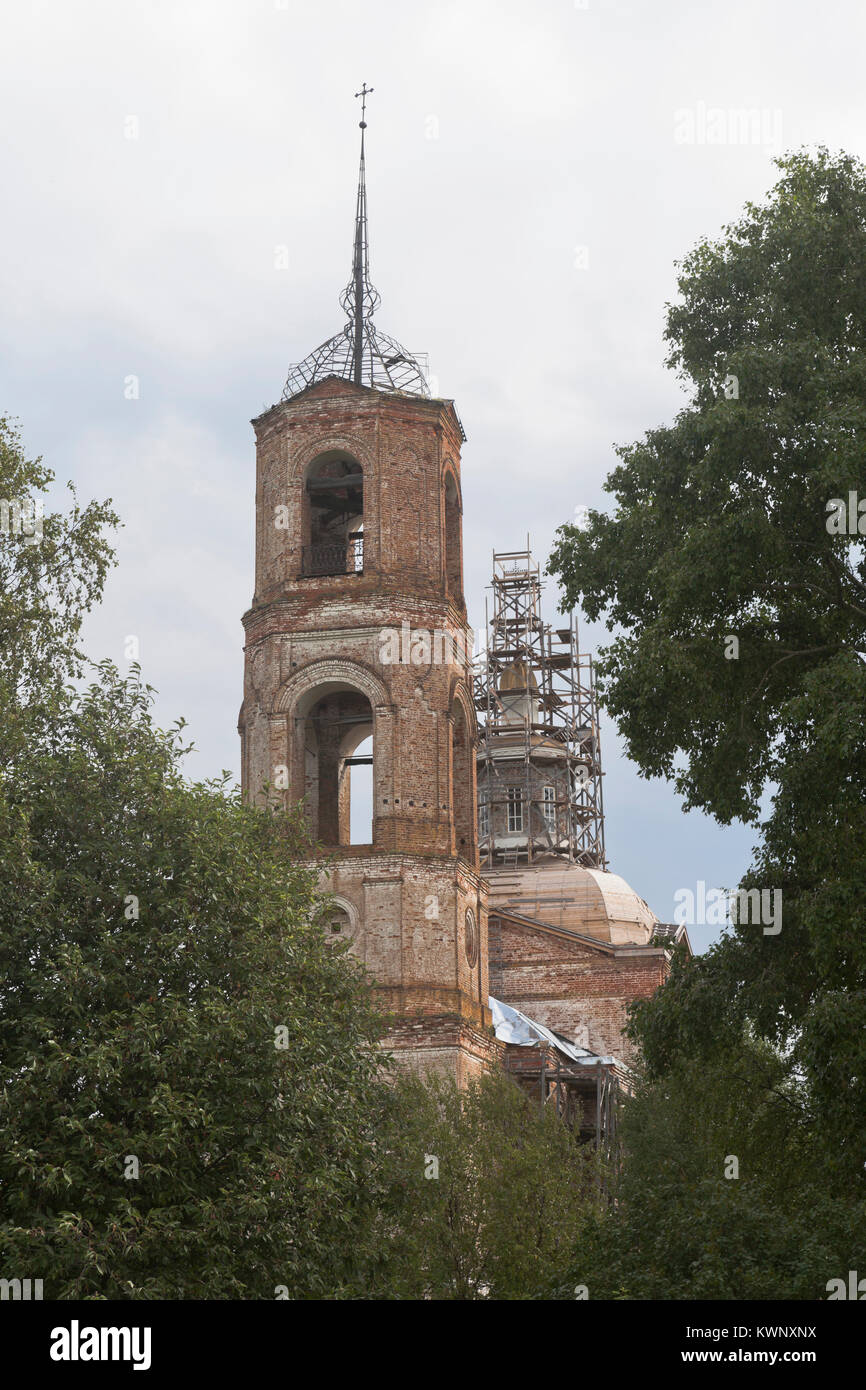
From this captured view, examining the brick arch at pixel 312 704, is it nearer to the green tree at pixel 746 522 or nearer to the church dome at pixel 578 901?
the green tree at pixel 746 522

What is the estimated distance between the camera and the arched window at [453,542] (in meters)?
32.7

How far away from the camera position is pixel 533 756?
5028 cm

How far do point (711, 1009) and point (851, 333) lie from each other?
6634 millimetres

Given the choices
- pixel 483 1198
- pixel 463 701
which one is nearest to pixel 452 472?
pixel 463 701

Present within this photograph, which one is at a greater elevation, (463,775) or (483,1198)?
(463,775)

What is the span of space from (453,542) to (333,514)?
246cm

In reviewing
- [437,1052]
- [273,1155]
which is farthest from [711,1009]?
[437,1052]

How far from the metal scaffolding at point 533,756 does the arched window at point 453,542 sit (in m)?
15.3

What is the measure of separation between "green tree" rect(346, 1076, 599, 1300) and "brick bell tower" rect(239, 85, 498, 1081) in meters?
2.78

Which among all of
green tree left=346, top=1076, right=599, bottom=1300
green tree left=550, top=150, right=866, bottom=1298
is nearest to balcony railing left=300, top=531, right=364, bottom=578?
green tree left=346, top=1076, right=599, bottom=1300

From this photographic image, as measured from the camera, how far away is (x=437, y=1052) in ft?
92.4

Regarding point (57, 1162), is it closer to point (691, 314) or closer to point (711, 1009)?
point (711, 1009)

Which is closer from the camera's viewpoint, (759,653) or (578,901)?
(759,653)

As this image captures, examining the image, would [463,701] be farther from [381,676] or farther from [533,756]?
[533,756]
